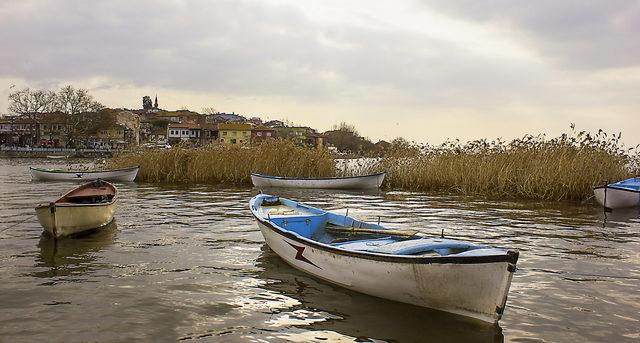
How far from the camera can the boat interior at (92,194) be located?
40.1ft

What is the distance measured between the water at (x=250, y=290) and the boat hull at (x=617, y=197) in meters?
2.52

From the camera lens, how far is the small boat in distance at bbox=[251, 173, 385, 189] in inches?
950

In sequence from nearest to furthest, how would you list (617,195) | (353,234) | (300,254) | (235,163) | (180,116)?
(300,254), (353,234), (617,195), (235,163), (180,116)

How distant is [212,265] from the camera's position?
340 inches

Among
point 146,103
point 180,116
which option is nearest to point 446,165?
point 180,116

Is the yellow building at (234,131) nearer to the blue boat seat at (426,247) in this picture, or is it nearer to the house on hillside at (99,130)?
the house on hillside at (99,130)

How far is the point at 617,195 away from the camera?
52.8ft

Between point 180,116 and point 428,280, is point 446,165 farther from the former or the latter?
point 180,116

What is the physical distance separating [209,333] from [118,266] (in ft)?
12.0

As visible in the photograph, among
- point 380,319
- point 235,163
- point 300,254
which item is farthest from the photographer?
point 235,163

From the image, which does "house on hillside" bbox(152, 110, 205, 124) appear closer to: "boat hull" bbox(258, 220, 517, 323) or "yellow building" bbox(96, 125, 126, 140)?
"yellow building" bbox(96, 125, 126, 140)

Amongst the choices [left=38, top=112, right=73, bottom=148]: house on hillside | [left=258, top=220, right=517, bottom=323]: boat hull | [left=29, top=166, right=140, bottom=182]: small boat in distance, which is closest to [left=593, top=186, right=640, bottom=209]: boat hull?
[left=258, top=220, right=517, bottom=323]: boat hull

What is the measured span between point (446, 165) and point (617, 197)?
7978mm

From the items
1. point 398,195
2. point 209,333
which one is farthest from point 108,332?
point 398,195
